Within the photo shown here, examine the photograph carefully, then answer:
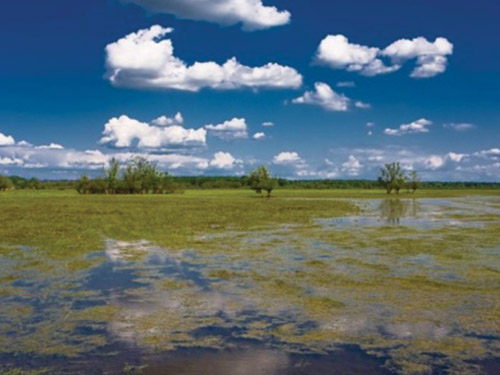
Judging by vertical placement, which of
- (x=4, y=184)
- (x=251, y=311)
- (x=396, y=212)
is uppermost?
(x=4, y=184)

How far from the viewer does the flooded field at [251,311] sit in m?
9.26

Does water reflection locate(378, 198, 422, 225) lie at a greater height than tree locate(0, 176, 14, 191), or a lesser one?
lesser

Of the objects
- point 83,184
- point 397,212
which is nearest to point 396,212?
point 397,212

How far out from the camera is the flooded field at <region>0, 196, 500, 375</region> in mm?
9258

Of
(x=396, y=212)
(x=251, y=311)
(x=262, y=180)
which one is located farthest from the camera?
(x=262, y=180)

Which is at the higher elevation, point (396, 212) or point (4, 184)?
point (4, 184)

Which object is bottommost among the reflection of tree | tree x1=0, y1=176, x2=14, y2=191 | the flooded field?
the reflection of tree

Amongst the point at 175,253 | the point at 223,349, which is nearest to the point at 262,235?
the point at 175,253

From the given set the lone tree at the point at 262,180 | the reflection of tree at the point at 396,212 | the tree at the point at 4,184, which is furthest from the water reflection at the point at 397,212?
the tree at the point at 4,184

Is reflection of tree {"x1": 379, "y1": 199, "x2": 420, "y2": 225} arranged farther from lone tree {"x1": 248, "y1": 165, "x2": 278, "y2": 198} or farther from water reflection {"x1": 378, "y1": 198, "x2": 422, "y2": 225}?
lone tree {"x1": 248, "y1": 165, "x2": 278, "y2": 198}

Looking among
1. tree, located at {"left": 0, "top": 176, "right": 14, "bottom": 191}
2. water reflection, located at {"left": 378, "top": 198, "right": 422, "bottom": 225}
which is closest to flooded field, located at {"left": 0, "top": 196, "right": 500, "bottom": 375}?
water reflection, located at {"left": 378, "top": 198, "right": 422, "bottom": 225}

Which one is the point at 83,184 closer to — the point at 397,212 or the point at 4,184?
the point at 4,184

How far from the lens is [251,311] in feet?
42.0

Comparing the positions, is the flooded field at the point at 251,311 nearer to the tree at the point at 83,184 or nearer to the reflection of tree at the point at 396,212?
the reflection of tree at the point at 396,212
